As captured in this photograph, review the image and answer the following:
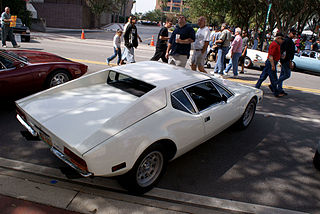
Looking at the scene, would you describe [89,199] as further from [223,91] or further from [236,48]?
[236,48]

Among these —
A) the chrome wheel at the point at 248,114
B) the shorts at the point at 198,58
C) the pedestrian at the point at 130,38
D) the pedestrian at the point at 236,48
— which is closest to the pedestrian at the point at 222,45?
the pedestrian at the point at 236,48

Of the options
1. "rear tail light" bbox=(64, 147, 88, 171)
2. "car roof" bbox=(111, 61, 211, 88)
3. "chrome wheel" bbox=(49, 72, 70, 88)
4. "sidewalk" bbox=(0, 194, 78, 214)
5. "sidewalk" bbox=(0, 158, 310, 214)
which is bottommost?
"sidewalk" bbox=(0, 194, 78, 214)

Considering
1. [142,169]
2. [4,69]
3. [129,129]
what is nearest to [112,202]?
[142,169]

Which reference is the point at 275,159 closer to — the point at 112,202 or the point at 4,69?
the point at 112,202

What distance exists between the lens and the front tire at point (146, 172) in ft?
9.77

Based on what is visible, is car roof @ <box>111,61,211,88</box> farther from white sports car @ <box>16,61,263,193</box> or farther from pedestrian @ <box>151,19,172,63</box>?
pedestrian @ <box>151,19,172,63</box>

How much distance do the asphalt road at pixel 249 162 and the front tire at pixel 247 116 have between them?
151mm

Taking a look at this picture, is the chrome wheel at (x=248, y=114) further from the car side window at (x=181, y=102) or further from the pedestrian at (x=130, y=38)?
the pedestrian at (x=130, y=38)

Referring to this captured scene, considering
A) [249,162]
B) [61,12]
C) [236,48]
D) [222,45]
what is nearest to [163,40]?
[222,45]

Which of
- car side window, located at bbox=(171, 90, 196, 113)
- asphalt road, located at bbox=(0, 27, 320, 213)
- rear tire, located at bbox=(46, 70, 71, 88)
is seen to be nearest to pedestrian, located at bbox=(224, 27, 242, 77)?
asphalt road, located at bbox=(0, 27, 320, 213)

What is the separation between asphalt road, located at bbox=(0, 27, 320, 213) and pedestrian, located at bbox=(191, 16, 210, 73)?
272 cm

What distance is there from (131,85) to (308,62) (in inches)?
452

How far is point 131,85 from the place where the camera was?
414 centimetres

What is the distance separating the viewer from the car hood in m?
2.81
